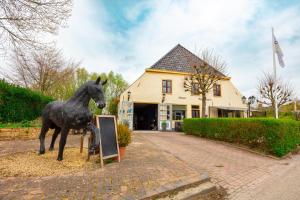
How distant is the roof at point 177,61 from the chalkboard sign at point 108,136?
17057 mm

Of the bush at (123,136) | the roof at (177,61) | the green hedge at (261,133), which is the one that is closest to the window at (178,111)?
the roof at (177,61)

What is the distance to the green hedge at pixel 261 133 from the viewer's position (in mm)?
9227

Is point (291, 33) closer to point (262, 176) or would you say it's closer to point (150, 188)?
point (262, 176)

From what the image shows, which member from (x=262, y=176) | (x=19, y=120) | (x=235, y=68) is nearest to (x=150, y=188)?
(x=262, y=176)

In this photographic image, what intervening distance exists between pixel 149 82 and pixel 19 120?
1291cm

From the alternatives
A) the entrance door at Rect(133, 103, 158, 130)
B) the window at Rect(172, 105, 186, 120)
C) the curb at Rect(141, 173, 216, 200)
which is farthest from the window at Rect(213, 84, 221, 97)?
the curb at Rect(141, 173, 216, 200)

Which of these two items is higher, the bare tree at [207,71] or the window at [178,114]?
the bare tree at [207,71]

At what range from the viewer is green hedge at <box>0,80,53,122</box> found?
36.1ft

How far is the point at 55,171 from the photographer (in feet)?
15.4

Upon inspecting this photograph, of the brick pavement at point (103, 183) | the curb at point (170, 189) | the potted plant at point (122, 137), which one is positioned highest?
the potted plant at point (122, 137)

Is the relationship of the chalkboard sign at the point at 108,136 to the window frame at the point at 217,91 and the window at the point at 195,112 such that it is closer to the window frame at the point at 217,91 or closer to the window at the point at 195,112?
the window at the point at 195,112

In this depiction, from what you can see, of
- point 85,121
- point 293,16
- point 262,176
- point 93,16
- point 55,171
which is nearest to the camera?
point 55,171

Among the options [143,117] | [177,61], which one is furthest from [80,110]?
[143,117]

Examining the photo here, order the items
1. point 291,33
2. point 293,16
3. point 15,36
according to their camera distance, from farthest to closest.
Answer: point 291,33
point 293,16
point 15,36
